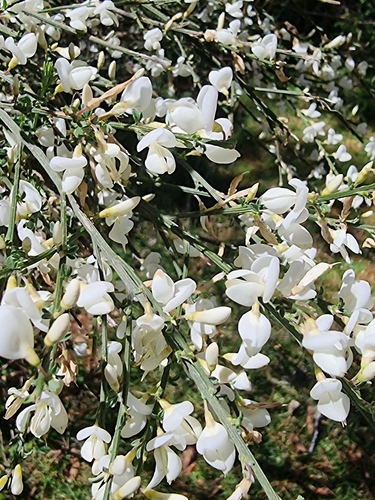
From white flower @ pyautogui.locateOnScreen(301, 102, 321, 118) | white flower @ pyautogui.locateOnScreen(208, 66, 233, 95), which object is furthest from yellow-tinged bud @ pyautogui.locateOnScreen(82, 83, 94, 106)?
white flower @ pyautogui.locateOnScreen(301, 102, 321, 118)

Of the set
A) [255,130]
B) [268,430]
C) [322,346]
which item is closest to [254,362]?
[322,346]

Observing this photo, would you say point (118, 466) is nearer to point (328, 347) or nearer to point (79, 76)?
point (328, 347)

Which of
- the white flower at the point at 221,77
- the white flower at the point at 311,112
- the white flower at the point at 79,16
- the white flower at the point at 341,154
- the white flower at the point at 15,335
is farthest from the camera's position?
the white flower at the point at 311,112

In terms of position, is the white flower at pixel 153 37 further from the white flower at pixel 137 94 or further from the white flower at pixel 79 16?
the white flower at pixel 137 94

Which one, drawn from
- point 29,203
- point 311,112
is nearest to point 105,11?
point 29,203

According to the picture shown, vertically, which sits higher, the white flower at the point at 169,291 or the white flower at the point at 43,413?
the white flower at the point at 169,291

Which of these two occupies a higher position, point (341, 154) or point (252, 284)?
point (252, 284)

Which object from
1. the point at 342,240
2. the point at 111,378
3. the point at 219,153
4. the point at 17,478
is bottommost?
the point at 17,478

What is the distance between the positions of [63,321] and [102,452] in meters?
0.23

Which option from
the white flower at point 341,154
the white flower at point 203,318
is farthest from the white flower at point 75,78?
the white flower at point 341,154

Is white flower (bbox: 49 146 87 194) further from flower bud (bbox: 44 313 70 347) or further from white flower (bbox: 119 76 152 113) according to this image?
flower bud (bbox: 44 313 70 347)

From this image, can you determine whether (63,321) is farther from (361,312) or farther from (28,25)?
(28,25)

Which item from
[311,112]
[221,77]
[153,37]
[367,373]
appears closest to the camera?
[367,373]

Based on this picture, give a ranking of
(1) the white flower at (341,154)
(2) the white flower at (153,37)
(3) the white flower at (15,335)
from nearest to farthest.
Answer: (3) the white flower at (15,335) → (2) the white flower at (153,37) → (1) the white flower at (341,154)
